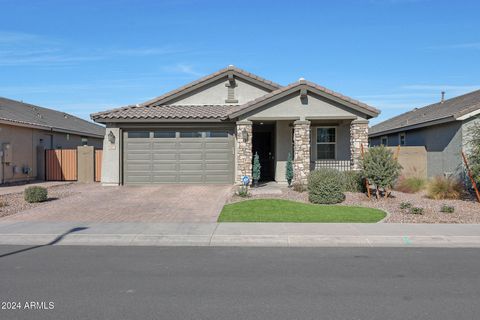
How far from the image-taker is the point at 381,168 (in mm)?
15125

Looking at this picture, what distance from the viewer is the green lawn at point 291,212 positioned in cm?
1196

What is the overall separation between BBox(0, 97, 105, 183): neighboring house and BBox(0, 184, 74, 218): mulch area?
3941mm

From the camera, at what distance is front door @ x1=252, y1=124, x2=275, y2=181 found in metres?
22.1

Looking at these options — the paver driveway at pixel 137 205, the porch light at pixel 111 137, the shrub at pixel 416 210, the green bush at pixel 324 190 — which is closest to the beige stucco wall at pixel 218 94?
the porch light at pixel 111 137

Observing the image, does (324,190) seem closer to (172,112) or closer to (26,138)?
(172,112)

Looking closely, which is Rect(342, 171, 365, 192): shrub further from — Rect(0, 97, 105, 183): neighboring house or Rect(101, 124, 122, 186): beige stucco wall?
Rect(0, 97, 105, 183): neighboring house

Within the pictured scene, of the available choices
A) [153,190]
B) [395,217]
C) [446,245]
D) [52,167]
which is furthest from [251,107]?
[52,167]

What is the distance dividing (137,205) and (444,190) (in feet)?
→ 37.2

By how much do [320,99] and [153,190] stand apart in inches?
330

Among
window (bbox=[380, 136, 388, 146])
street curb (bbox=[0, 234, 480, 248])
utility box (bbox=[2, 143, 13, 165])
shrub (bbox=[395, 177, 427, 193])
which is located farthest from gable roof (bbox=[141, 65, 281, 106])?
street curb (bbox=[0, 234, 480, 248])

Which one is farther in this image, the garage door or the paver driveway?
the garage door

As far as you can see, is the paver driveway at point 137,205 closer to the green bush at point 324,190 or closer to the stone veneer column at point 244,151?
the stone veneer column at point 244,151
